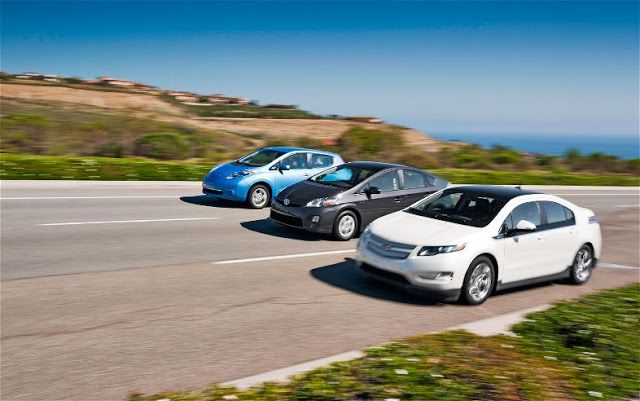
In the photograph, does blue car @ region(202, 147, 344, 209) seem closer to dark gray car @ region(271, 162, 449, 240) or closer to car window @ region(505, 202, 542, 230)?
dark gray car @ region(271, 162, 449, 240)

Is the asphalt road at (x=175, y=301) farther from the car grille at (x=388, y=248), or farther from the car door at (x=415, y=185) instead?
the car door at (x=415, y=185)

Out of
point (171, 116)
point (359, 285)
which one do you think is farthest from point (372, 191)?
point (171, 116)

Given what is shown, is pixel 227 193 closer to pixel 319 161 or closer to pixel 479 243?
pixel 319 161

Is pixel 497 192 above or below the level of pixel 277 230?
above

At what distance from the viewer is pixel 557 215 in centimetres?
982

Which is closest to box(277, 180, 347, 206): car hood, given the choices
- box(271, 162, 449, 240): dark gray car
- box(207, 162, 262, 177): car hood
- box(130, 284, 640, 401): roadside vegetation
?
box(271, 162, 449, 240): dark gray car

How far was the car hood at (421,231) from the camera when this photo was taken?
8.42 meters

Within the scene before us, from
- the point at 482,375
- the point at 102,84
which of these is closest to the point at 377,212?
the point at 482,375

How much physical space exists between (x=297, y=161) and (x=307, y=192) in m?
3.90

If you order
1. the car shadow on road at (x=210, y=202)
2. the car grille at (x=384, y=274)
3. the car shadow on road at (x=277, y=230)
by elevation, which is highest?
the car shadow on road at (x=210, y=202)

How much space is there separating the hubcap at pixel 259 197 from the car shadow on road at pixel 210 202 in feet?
1.43

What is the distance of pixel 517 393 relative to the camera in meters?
5.20

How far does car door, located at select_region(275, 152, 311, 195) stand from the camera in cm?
1588

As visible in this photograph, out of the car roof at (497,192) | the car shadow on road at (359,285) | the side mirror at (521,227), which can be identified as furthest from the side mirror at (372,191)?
the side mirror at (521,227)
